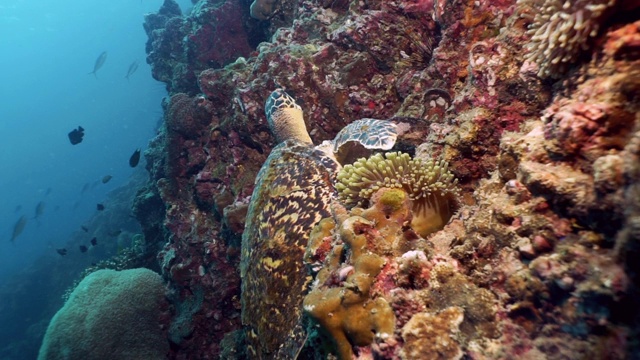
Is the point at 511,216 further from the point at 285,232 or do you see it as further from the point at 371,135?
the point at 285,232

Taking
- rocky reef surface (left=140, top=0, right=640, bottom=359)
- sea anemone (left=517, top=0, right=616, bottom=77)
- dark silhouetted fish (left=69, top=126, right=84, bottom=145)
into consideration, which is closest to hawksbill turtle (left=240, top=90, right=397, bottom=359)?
rocky reef surface (left=140, top=0, right=640, bottom=359)

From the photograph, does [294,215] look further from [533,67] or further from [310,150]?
[533,67]

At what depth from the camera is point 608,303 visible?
1005 mm

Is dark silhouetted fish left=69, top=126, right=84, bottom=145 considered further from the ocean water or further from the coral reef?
the ocean water

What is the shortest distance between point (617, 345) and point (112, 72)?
389 feet

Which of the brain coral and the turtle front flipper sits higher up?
the turtle front flipper

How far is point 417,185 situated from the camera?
2018mm

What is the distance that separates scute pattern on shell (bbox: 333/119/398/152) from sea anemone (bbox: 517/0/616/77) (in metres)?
1.34

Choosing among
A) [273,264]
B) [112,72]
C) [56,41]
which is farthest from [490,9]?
[56,41]

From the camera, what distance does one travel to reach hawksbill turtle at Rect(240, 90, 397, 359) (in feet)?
9.06

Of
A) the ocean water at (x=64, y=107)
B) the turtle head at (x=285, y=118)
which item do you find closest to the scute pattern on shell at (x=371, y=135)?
the turtle head at (x=285, y=118)

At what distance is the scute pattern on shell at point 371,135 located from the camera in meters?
2.98

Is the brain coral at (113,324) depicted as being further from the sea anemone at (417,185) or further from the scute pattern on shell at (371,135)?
the sea anemone at (417,185)

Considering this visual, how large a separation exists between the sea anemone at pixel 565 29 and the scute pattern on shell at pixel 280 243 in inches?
75.4
